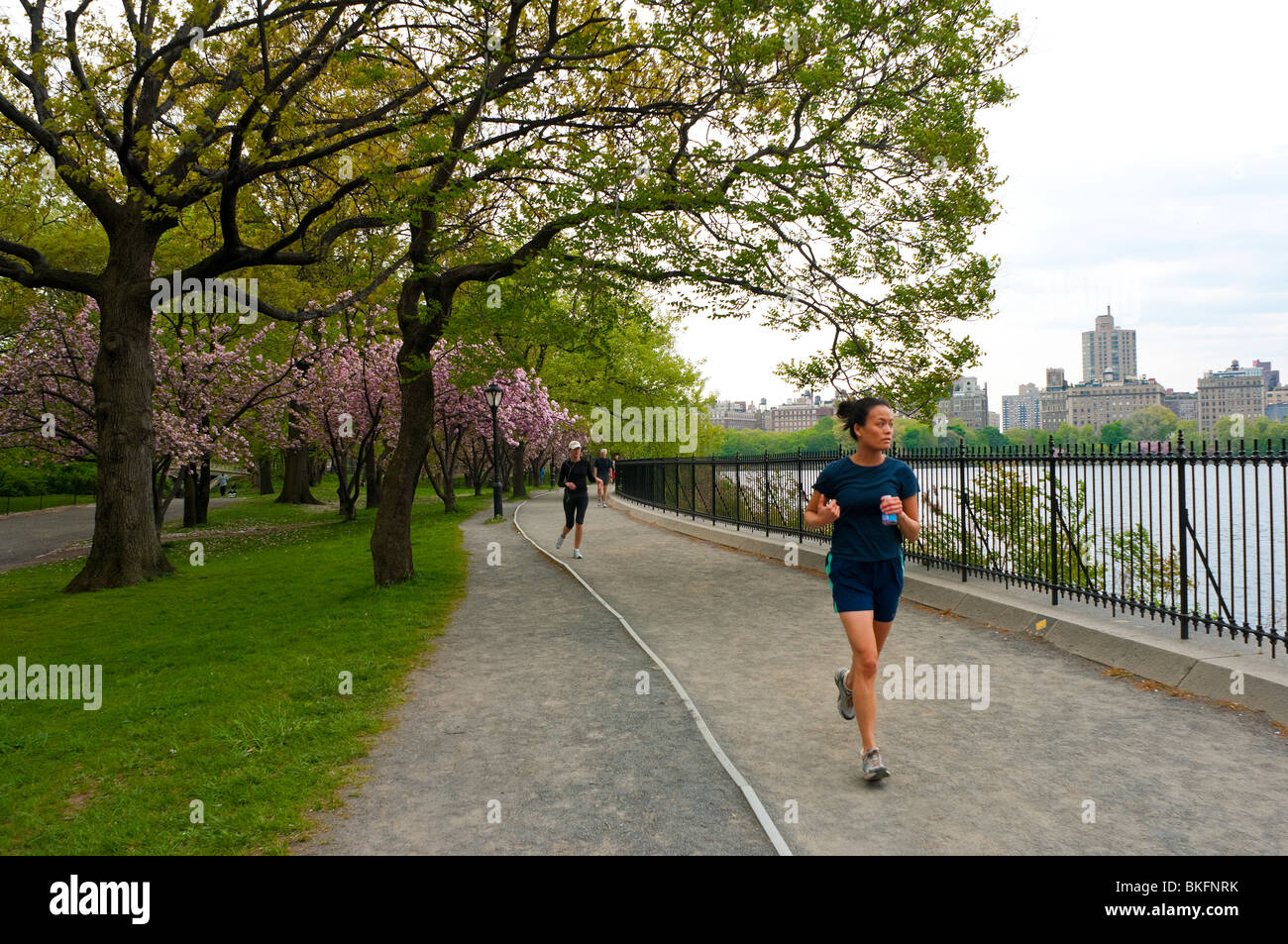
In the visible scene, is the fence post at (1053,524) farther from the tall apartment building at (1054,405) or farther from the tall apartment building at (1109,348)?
the tall apartment building at (1109,348)

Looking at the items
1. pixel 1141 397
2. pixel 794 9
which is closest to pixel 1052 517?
pixel 794 9

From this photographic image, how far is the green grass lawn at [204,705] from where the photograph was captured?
14.5 feet

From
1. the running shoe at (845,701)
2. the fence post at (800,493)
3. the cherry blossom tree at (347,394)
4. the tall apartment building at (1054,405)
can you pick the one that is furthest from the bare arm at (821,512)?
the tall apartment building at (1054,405)

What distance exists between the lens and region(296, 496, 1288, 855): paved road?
156 inches

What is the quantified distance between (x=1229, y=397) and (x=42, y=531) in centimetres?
9197

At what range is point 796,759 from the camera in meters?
5.01

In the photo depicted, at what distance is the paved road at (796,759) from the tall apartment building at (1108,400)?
78068 mm

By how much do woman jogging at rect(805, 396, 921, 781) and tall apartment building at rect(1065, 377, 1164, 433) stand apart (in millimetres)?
80060

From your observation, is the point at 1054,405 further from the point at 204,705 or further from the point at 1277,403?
the point at 204,705

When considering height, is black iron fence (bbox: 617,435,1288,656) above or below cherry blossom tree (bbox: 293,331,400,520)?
below

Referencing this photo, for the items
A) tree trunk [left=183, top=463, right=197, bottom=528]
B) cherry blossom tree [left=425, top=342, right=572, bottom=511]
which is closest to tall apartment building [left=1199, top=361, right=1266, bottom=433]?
cherry blossom tree [left=425, top=342, right=572, bottom=511]

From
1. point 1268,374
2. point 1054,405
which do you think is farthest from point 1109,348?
point 1054,405

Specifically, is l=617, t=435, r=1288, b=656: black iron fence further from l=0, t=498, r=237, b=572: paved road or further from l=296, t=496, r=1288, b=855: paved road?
l=0, t=498, r=237, b=572: paved road
